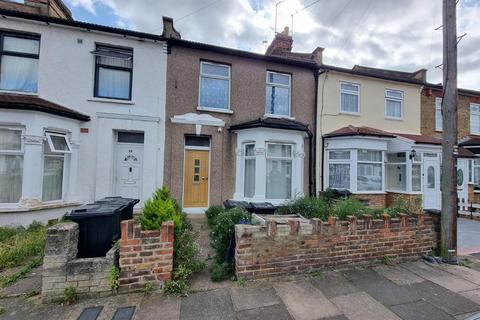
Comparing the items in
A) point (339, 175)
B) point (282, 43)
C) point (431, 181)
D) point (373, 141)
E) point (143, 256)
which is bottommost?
point (143, 256)

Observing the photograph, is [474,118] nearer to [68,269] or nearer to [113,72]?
[113,72]

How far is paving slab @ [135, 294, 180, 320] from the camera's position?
2.80m

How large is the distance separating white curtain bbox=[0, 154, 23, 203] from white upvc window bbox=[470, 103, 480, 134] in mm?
19701

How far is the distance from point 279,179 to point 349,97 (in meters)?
5.18

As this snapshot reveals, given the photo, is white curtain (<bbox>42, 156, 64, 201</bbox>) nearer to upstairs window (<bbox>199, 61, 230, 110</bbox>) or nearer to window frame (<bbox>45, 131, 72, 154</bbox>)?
window frame (<bbox>45, 131, 72, 154</bbox>)

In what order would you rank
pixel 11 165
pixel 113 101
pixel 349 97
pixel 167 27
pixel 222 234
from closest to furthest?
pixel 222 234 < pixel 11 165 < pixel 113 101 < pixel 167 27 < pixel 349 97

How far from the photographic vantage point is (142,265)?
3.27 metres

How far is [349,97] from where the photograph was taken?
35.0ft

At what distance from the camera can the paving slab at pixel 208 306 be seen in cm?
284

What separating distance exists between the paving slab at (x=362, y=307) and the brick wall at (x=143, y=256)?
2.35 meters

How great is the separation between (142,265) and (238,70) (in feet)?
24.9

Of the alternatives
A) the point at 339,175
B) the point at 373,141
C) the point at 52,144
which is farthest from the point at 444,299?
the point at 52,144

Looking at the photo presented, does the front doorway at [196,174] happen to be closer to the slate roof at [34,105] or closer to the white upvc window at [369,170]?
the slate roof at [34,105]

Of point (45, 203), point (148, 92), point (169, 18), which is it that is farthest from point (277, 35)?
point (45, 203)
